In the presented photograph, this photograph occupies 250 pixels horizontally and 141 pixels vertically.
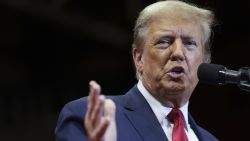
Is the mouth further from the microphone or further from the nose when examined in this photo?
the microphone

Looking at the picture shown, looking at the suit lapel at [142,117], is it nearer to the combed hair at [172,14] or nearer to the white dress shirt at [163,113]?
the white dress shirt at [163,113]

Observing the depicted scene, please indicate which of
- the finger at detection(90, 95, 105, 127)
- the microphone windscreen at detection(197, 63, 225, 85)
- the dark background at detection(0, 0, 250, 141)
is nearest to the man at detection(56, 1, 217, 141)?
the microphone windscreen at detection(197, 63, 225, 85)

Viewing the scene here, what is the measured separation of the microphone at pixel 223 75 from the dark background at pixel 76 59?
66.1 inches

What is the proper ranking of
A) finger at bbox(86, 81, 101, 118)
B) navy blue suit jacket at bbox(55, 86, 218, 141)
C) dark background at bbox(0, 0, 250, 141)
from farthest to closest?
dark background at bbox(0, 0, 250, 141), navy blue suit jacket at bbox(55, 86, 218, 141), finger at bbox(86, 81, 101, 118)

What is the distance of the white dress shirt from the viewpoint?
177 centimetres

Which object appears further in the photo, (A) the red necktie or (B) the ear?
(B) the ear

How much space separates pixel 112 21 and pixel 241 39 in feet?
2.45

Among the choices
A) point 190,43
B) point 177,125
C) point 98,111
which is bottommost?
point 177,125

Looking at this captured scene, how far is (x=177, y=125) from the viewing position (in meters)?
1.77

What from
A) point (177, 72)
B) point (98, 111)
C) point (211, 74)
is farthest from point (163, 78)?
point (98, 111)

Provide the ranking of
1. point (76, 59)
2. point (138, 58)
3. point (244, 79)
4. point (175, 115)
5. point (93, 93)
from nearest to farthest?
point (93, 93), point (244, 79), point (175, 115), point (138, 58), point (76, 59)

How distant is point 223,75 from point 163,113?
17.0 inches

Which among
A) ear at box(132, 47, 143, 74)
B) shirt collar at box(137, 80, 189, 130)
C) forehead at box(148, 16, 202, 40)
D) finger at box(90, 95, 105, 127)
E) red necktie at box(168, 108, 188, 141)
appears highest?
forehead at box(148, 16, 202, 40)

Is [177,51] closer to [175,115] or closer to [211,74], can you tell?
[175,115]
